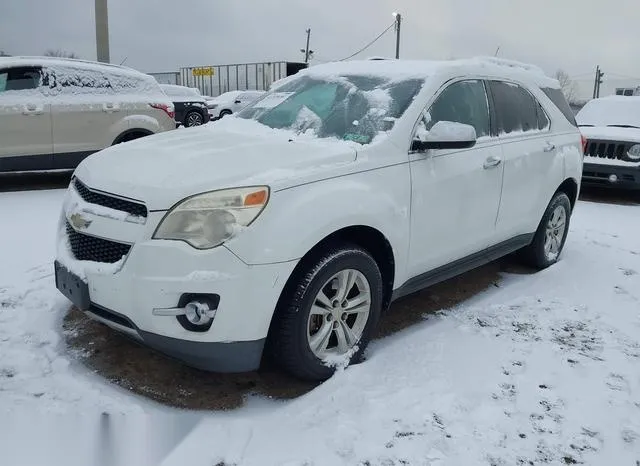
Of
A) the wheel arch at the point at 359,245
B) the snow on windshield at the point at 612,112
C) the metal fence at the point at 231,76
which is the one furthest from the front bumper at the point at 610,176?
the metal fence at the point at 231,76

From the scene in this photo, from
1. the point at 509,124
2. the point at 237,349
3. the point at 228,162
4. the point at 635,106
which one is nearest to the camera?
the point at 237,349

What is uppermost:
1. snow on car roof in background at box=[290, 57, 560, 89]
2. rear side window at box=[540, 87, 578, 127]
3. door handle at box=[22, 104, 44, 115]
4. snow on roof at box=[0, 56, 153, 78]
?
snow on roof at box=[0, 56, 153, 78]

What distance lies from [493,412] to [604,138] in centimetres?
740

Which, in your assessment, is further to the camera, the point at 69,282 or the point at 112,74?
the point at 112,74

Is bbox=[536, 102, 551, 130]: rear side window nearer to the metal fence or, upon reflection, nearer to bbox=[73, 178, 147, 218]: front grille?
bbox=[73, 178, 147, 218]: front grille

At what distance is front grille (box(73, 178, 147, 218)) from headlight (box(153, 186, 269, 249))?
0.16 meters

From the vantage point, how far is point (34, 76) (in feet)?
25.9

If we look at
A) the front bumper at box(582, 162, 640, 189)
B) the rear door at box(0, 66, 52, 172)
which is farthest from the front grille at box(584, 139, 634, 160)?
the rear door at box(0, 66, 52, 172)

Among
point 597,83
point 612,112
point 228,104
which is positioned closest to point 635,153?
point 612,112

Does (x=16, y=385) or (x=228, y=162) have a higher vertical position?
(x=228, y=162)

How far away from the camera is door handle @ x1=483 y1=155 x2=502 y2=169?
13.2ft

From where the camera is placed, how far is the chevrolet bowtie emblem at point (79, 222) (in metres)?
2.94

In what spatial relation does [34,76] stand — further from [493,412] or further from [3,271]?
[493,412]

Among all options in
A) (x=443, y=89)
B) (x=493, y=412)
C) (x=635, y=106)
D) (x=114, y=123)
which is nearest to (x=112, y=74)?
(x=114, y=123)
